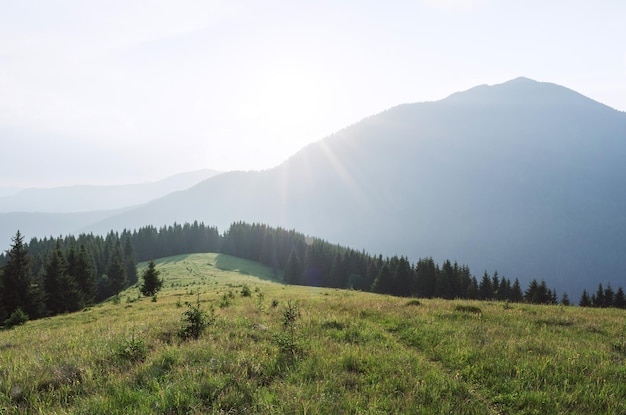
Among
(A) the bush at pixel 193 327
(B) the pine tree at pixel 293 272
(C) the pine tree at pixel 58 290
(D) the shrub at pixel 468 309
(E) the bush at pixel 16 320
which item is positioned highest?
(A) the bush at pixel 193 327

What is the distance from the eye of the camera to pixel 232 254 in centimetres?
14588

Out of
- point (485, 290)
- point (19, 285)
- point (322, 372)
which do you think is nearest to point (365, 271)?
point (485, 290)

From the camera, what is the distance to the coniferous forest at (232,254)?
4497 centimetres

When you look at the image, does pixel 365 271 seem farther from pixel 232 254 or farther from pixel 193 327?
pixel 193 327

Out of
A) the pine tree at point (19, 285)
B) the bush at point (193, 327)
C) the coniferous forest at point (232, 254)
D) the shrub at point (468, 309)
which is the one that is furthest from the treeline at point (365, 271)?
the pine tree at point (19, 285)

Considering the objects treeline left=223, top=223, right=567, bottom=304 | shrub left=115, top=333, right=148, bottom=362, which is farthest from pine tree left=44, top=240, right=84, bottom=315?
treeline left=223, top=223, right=567, bottom=304

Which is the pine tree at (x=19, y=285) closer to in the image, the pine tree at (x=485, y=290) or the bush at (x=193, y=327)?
the bush at (x=193, y=327)

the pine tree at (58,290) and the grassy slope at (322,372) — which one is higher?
the grassy slope at (322,372)

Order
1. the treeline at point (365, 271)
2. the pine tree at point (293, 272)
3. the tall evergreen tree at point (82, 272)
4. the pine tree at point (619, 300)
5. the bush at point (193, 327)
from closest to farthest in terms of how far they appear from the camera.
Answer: the bush at point (193, 327) → the tall evergreen tree at point (82, 272) → the pine tree at point (619, 300) → the treeline at point (365, 271) → the pine tree at point (293, 272)

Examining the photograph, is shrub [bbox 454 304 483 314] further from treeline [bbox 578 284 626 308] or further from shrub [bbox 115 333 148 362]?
treeline [bbox 578 284 626 308]

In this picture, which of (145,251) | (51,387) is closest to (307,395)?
(51,387)

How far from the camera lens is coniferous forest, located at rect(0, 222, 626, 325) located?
1770 inches

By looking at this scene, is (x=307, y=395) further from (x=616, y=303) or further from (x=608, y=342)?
(x=616, y=303)

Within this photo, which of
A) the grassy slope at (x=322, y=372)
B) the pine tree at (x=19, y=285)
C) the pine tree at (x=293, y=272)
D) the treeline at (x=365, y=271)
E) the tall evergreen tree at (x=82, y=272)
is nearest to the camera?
the grassy slope at (x=322, y=372)
